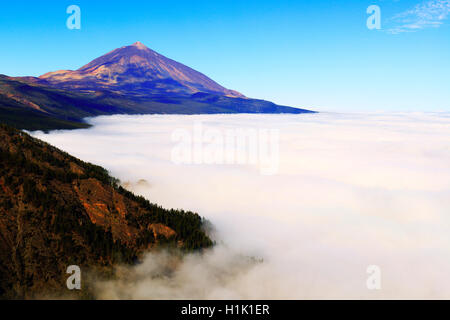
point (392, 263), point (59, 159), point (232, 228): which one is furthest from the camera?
point (232, 228)

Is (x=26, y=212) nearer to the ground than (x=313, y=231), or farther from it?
farther from it

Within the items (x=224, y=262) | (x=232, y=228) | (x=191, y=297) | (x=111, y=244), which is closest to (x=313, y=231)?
(x=232, y=228)

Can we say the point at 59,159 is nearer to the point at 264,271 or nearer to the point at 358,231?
the point at 264,271

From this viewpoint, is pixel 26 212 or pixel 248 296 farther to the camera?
pixel 248 296

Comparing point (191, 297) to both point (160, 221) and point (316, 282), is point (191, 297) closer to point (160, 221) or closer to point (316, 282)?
point (160, 221)
